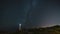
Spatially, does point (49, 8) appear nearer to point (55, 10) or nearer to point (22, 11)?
point (55, 10)

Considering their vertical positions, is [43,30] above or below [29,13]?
below

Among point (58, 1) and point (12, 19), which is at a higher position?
point (58, 1)

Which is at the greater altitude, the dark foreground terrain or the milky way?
the milky way

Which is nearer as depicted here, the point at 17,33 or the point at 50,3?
the point at 17,33

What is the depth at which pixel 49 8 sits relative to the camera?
69.9 inches

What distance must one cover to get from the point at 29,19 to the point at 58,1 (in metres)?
0.42

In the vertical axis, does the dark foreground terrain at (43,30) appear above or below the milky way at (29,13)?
below

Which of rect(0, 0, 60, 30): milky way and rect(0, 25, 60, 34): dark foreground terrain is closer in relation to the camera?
rect(0, 25, 60, 34): dark foreground terrain

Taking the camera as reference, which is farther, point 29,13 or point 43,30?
point 29,13

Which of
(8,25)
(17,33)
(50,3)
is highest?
(50,3)

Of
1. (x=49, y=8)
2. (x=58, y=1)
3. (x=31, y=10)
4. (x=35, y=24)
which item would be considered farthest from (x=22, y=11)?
(x=58, y=1)

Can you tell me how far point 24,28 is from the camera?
65.9 inches

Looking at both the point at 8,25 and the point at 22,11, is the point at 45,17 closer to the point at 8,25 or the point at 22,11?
the point at 22,11

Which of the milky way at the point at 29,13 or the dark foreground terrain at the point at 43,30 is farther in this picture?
the milky way at the point at 29,13
